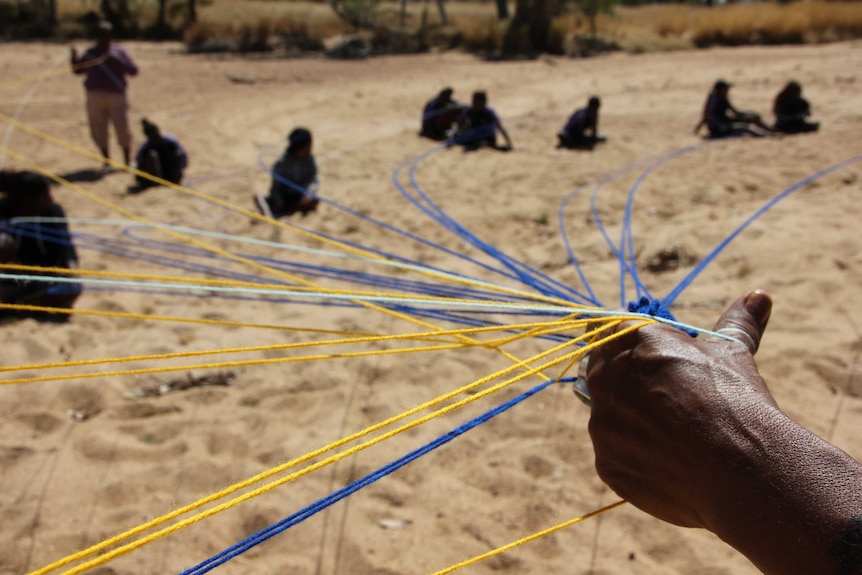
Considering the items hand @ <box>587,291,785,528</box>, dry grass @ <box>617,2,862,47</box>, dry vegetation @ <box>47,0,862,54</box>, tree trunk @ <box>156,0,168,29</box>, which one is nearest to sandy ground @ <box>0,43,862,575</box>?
hand @ <box>587,291,785,528</box>

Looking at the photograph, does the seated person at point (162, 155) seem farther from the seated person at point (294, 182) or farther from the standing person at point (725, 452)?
the standing person at point (725, 452)

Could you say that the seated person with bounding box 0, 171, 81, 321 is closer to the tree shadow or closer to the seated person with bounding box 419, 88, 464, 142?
the tree shadow

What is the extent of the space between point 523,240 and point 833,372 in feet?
7.94

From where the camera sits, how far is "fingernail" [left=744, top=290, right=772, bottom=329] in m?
1.34

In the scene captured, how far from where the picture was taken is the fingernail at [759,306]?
4.39ft

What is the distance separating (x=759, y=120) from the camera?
303 inches

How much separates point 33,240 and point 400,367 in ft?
8.52

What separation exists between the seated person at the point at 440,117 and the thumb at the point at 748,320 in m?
6.93

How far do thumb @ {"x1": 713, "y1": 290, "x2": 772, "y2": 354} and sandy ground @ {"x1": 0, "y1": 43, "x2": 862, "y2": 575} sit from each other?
116 centimetres

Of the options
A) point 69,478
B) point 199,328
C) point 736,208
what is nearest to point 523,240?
point 736,208

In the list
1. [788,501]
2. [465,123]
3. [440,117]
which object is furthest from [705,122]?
[788,501]

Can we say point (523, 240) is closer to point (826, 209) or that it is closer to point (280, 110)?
point (826, 209)

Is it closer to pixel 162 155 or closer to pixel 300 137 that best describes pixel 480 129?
pixel 300 137

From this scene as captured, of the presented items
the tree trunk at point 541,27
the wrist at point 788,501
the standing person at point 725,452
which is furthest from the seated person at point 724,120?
the tree trunk at point 541,27
